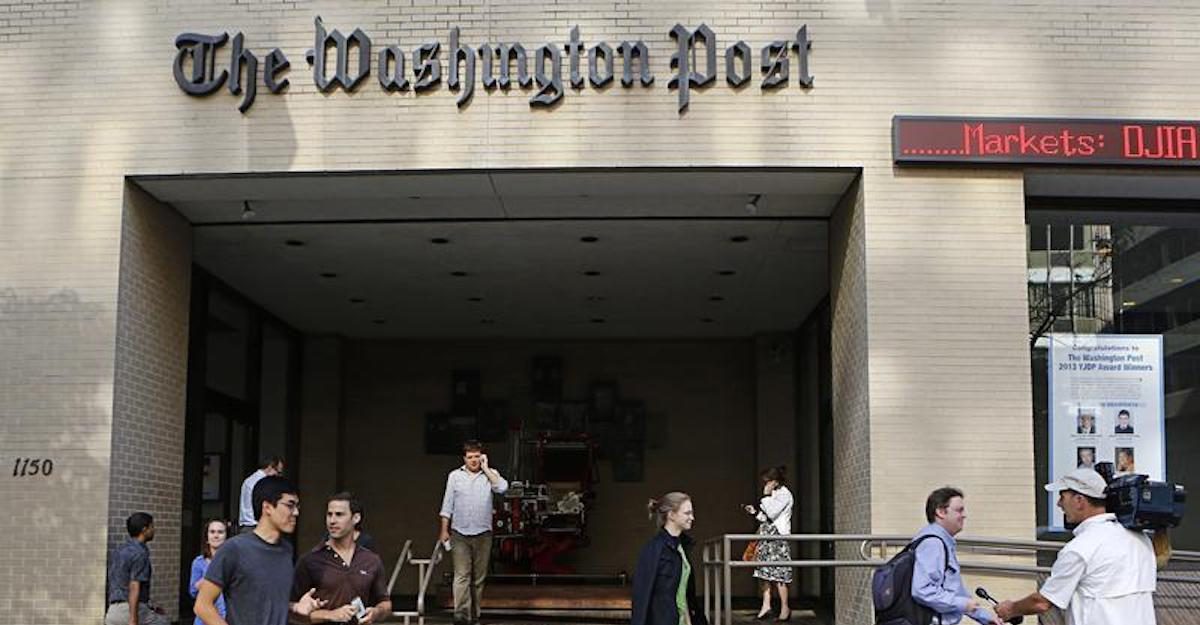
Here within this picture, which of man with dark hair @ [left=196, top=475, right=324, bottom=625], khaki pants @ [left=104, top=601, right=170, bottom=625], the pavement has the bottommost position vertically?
the pavement

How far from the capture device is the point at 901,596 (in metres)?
6.88

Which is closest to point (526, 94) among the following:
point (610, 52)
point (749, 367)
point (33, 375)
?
point (610, 52)

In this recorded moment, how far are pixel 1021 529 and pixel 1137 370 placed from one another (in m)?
2.12

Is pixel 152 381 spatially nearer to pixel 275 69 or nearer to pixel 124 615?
pixel 124 615

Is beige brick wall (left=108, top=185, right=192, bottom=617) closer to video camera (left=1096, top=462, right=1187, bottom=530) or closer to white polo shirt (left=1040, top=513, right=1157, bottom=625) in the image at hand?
white polo shirt (left=1040, top=513, right=1157, bottom=625)

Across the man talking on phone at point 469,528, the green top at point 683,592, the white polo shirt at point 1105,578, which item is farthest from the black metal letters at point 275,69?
the white polo shirt at point 1105,578

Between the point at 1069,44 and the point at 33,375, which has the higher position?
the point at 1069,44

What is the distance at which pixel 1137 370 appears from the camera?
1265 centimetres

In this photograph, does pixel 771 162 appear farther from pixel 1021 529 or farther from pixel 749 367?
pixel 749 367

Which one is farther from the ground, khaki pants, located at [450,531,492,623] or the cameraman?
the cameraman

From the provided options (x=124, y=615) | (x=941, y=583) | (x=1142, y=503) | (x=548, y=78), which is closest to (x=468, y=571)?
(x=124, y=615)

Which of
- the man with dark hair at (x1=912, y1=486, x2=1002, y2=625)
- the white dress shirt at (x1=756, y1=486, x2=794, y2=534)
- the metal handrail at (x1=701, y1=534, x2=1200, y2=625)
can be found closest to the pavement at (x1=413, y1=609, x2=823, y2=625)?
the white dress shirt at (x1=756, y1=486, x2=794, y2=534)

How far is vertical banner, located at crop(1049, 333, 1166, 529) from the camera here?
1243 centimetres

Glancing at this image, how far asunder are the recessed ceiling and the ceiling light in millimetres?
39
